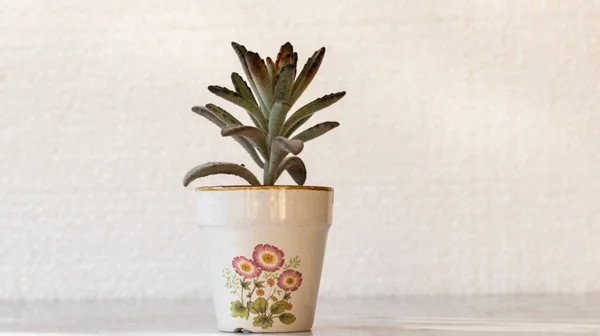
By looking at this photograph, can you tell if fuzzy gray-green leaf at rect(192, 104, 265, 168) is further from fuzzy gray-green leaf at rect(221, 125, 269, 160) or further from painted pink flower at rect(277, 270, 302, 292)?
painted pink flower at rect(277, 270, 302, 292)

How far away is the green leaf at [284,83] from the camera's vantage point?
106 centimetres

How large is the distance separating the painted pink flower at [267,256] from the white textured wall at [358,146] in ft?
3.10

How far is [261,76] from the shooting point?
3.49 feet

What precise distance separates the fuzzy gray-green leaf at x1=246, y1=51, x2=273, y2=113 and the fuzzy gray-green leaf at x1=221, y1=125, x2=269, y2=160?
0.05m

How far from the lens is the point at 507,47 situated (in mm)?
2021

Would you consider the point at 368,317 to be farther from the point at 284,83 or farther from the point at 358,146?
the point at 358,146

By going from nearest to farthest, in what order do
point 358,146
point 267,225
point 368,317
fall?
point 267,225
point 368,317
point 358,146

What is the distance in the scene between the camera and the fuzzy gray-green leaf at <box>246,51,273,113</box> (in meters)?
1.05

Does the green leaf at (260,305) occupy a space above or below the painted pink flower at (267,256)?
below

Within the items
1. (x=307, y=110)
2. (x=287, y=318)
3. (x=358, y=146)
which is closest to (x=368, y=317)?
(x=287, y=318)

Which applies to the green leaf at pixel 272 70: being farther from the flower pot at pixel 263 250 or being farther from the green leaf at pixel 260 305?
the green leaf at pixel 260 305

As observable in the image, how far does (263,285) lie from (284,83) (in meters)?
0.26

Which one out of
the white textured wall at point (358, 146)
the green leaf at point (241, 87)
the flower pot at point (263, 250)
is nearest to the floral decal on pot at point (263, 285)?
the flower pot at point (263, 250)

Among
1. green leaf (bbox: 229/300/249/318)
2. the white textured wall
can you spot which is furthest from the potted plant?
the white textured wall
